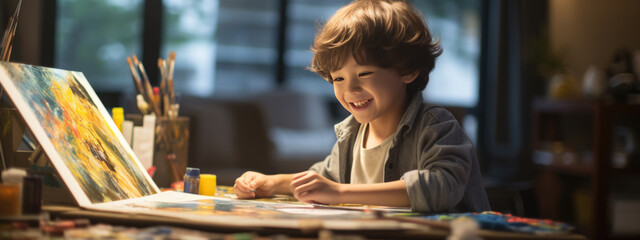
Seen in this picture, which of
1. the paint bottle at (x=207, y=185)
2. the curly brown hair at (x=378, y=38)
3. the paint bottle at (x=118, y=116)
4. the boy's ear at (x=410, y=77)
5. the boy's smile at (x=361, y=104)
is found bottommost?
the paint bottle at (x=207, y=185)

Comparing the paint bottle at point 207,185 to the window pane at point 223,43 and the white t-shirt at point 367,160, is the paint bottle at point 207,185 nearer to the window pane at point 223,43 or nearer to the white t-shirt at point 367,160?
the white t-shirt at point 367,160

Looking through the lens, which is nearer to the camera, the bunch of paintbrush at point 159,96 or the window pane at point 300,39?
the bunch of paintbrush at point 159,96

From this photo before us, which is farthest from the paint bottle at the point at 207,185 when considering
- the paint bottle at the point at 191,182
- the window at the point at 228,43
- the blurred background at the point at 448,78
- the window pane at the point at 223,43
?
the window pane at the point at 223,43

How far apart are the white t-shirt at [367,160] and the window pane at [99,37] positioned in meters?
3.81

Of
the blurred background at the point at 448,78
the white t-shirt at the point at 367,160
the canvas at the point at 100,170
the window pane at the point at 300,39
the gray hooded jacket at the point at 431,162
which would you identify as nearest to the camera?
the canvas at the point at 100,170

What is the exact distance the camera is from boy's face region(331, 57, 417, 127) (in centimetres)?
102

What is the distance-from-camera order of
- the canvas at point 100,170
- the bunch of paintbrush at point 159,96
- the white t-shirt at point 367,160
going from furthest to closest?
the bunch of paintbrush at point 159,96 < the white t-shirt at point 367,160 < the canvas at point 100,170

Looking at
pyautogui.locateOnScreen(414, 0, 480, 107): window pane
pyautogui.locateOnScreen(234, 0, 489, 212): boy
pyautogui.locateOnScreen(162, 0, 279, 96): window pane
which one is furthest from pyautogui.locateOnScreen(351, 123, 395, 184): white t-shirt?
pyautogui.locateOnScreen(414, 0, 480, 107): window pane

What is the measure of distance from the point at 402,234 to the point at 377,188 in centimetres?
20

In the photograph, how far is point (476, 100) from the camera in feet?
18.5

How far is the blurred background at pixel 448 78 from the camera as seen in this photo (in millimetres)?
3639

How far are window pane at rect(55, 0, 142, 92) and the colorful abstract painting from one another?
387 centimetres

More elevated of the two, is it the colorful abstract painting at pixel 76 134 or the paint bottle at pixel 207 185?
the colorful abstract painting at pixel 76 134

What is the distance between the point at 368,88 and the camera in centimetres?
103
